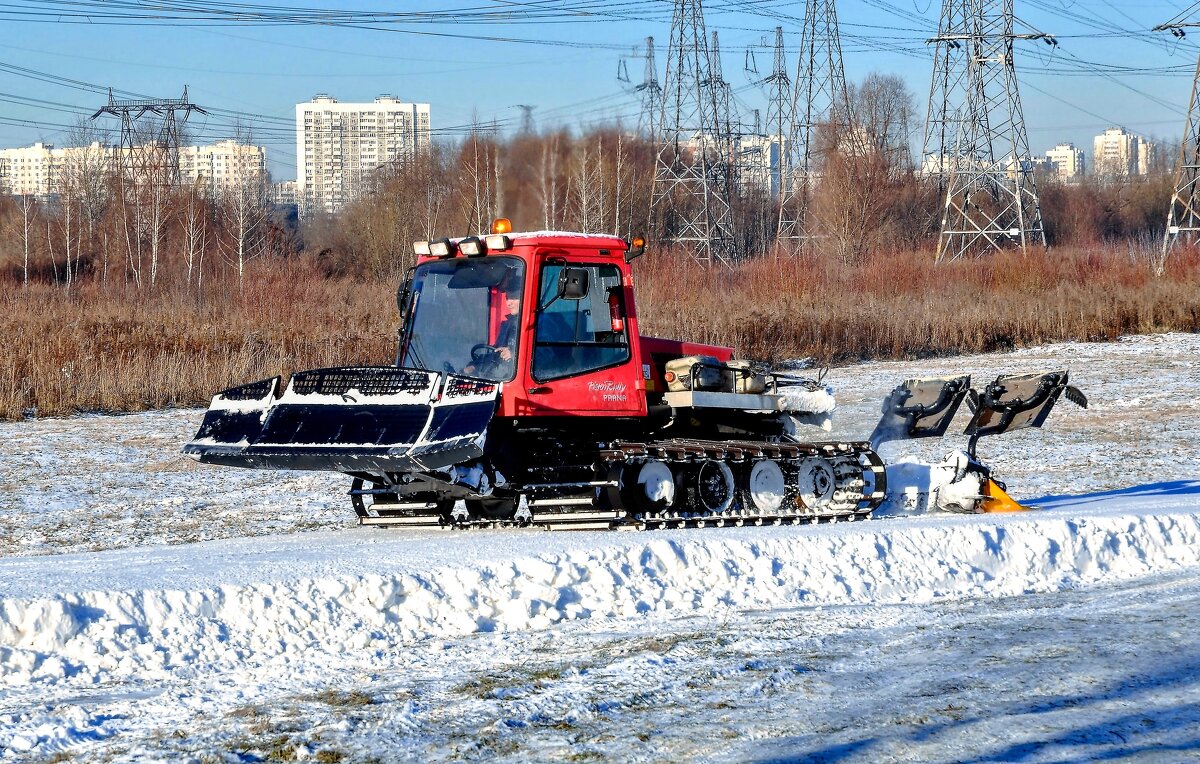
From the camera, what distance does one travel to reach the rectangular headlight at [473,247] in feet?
29.7

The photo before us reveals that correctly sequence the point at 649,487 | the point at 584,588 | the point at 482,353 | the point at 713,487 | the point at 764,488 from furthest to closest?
the point at 764,488, the point at 713,487, the point at 649,487, the point at 482,353, the point at 584,588

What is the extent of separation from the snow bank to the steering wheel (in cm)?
120

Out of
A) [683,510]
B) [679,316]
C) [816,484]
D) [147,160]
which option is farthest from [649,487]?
[147,160]

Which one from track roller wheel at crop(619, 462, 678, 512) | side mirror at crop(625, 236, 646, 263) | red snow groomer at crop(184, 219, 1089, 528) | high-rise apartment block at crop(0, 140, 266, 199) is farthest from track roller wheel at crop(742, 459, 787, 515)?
high-rise apartment block at crop(0, 140, 266, 199)

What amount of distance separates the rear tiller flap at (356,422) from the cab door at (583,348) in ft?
2.14

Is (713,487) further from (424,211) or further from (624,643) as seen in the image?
(424,211)

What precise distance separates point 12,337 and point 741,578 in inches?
687

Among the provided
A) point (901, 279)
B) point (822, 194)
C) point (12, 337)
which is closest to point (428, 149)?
point (822, 194)

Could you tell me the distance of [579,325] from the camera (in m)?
9.13

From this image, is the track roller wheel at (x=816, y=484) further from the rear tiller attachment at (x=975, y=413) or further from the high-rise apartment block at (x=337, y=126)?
the high-rise apartment block at (x=337, y=126)

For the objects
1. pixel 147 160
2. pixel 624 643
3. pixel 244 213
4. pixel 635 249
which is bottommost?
pixel 624 643

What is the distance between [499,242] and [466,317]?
0.60 metres

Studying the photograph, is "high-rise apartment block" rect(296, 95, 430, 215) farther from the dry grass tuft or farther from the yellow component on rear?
the yellow component on rear

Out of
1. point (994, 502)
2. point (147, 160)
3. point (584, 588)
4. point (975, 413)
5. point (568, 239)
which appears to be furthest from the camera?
point (147, 160)
